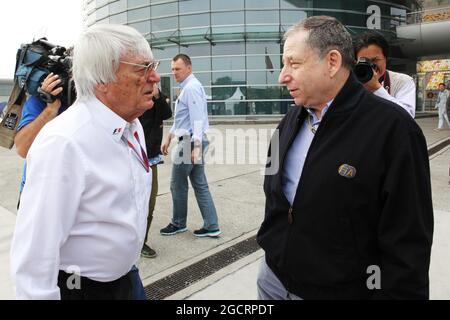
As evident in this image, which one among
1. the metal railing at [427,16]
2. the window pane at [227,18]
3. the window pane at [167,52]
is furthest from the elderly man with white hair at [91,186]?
the metal railing at [427,16]

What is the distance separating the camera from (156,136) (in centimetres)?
369

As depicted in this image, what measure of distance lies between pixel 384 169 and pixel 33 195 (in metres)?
1.26

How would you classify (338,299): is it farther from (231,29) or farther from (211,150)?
(231,29)

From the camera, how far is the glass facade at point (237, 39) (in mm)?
17344

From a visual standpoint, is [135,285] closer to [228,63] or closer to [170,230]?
[170,230]

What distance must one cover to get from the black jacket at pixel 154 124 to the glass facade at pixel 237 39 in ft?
46.6

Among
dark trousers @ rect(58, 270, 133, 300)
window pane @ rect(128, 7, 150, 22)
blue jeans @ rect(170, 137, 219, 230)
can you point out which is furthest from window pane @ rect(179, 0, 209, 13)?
dark trousers @ rect(58, 270, 133, 300)

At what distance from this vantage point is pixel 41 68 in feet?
6.39

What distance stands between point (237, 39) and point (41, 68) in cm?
1627

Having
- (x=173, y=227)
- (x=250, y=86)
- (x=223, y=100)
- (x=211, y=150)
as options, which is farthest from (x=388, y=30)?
(x=173, y=227)

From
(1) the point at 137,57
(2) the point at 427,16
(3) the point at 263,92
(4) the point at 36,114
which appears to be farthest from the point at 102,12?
(1) the point at 137,57

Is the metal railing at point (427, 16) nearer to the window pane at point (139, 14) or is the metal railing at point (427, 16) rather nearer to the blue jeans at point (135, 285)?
the window pane at point (139, 14)

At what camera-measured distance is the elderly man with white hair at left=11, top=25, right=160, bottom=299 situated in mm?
1254

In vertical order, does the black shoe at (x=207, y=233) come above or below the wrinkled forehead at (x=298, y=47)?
below
